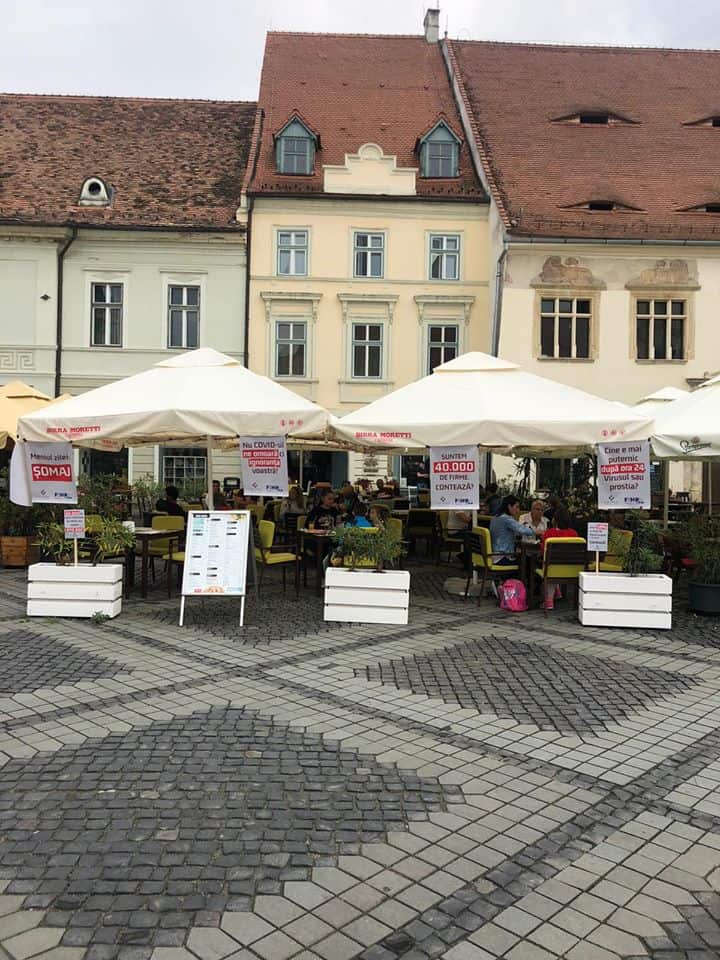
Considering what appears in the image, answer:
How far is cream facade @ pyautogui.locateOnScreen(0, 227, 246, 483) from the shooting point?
23.6 meters

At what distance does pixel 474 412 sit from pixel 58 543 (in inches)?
191

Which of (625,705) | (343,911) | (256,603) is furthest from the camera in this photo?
(256,603)

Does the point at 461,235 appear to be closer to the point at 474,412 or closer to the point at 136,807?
the point at 474,412

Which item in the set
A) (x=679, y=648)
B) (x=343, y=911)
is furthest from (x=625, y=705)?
(x=343, y=911)

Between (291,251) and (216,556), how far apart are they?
687 inches

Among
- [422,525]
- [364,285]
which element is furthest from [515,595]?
[364,285]

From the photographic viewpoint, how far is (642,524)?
368 inches

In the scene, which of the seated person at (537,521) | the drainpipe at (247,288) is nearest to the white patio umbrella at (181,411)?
the seated person at (537,521)

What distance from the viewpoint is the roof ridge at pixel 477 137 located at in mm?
23203

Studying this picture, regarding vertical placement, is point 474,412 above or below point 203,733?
above

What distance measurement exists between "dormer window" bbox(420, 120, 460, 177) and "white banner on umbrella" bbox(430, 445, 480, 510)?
1842 centimetres

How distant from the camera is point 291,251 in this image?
24484mm

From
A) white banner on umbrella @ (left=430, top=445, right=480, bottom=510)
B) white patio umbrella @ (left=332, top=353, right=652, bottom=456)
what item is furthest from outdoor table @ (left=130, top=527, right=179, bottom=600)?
white banner on umbrella @ (left=430, top=445, right=480, bottom=510)

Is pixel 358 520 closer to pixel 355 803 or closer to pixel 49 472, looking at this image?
pixel 49 472
